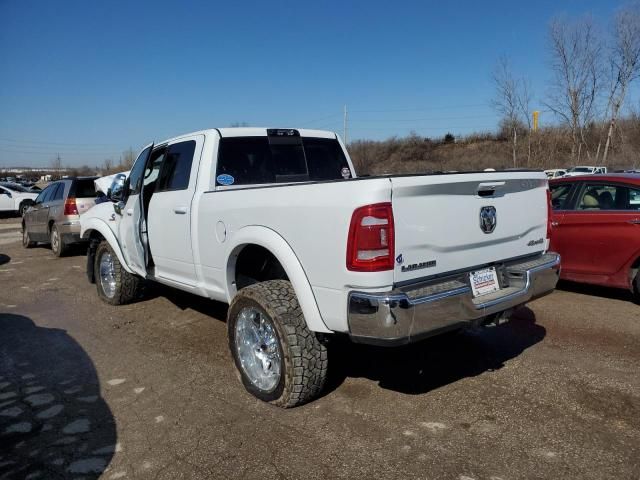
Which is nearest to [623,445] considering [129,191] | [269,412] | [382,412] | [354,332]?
[382,412]

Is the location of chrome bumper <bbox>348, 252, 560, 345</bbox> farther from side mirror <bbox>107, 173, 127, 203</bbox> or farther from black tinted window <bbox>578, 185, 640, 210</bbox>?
side mirror <bbox>107, 173, 127, 203</bbox>

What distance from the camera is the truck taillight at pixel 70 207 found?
10922 millimetres

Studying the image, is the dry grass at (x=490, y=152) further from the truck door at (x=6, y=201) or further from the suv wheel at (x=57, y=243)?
the truck door at (x=6, y=201)

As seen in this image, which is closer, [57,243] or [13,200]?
[57,243]

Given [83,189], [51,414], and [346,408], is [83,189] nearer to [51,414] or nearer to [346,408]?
[51,414]

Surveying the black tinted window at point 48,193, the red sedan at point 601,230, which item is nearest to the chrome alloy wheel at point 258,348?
the red sedan at point 601,230

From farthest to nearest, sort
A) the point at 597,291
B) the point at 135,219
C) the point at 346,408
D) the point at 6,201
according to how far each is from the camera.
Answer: the point at 6,201 → the point at 597,291 → the point at 135,219 → the point at 346,408

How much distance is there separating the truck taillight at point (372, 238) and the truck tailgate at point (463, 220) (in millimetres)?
61

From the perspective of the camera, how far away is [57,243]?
11211 millimetres

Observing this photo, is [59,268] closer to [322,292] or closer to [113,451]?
[113,451]

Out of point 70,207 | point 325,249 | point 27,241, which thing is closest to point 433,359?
point 325,249

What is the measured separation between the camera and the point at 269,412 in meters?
3.52

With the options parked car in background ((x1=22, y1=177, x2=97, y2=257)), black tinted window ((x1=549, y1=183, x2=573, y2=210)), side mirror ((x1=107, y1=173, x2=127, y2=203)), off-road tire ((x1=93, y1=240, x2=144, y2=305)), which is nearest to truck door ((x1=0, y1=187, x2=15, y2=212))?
parked car in background ((x1=22, y1=177, x2=97, y2=257))

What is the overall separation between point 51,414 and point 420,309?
2726 mm
